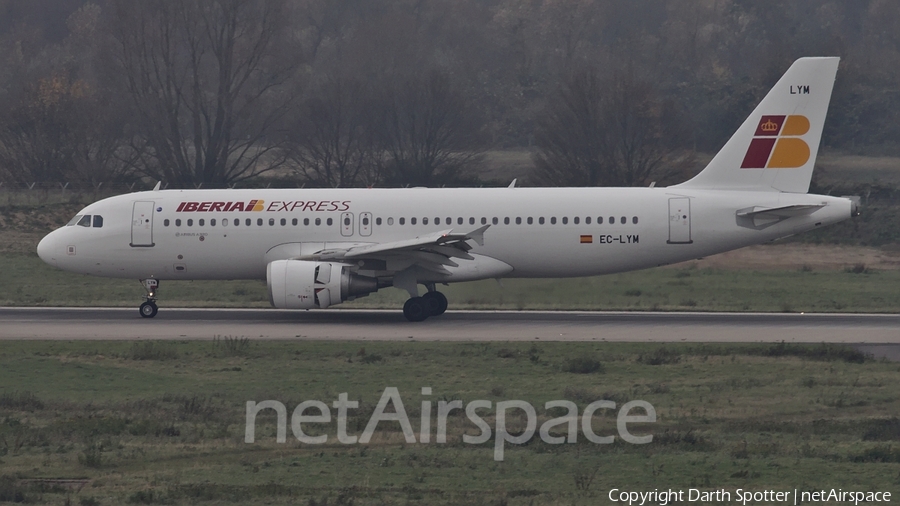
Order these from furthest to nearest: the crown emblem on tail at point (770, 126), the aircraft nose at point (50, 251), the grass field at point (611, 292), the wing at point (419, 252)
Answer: the grass field at point (611, 292) < the aircraft nose at point (50, 251) < the crown emblem on tail at point (770, 126) < the wing at point (419, 252)

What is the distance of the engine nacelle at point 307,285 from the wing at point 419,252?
770 millimetres

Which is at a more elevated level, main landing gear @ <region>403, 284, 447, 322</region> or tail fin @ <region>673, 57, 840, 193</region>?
tail fin @ <region>673, 57, 840, 193</region>

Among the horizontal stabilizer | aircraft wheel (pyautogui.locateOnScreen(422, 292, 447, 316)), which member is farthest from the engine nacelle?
the horizontal stabilizer

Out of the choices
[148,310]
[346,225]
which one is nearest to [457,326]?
[346,225]

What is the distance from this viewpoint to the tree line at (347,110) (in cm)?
5903

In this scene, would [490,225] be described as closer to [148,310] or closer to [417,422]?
[148,310]

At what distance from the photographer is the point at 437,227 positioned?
3133 centimetres

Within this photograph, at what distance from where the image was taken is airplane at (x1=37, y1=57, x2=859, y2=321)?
99.9ft

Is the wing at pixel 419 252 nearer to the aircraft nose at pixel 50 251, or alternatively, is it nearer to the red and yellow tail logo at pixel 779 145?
the aircraft nose at pixel 50 251

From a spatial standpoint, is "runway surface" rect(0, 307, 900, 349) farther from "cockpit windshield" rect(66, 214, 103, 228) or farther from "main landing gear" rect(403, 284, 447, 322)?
"cockpit windshield" rect(66, 214, 103, 228)

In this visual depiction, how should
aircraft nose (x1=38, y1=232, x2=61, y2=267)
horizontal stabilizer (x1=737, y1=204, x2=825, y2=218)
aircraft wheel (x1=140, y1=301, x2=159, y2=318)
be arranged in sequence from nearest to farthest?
horizontal stabilizer (x1=737, y1=204, x2=825, y2=218) < aircraft wheel (x1=140, y1=301, x2=159, y2=318) < aircraft nose (x1=38, y1=232, x2=61, y2=267)

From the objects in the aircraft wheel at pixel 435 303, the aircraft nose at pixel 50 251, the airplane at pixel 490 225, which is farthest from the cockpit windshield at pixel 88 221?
the aircraft wheel at pixel 435 303

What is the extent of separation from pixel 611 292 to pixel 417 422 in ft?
57.9

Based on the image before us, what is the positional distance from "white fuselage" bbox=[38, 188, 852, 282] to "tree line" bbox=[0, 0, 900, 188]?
23.9 m
